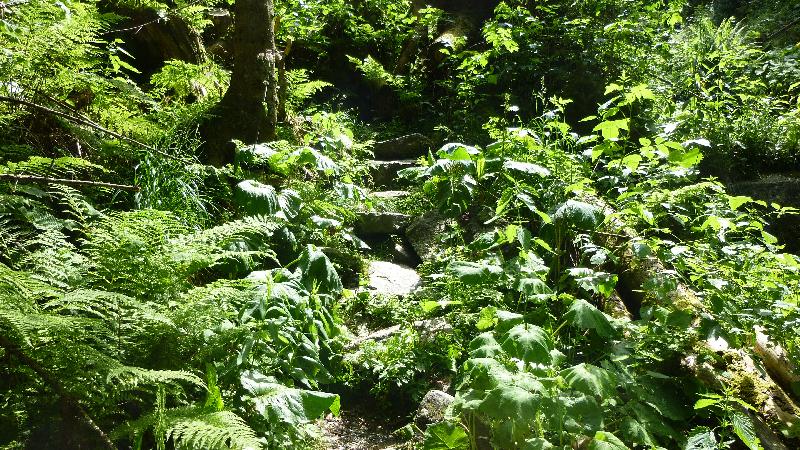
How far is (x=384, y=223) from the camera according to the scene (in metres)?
5.52

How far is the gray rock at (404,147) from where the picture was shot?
696 cm

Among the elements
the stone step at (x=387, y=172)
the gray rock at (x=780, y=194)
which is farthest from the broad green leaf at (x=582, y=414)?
the stone step at (x=387, y=172)

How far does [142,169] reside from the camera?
146 inches

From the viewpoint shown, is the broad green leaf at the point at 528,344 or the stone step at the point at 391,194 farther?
the stone step at the point at 391,194

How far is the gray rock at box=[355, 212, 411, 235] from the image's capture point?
18.0 feet

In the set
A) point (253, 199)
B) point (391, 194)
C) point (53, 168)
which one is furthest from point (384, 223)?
point (53, 168)

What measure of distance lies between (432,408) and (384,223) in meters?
2.74

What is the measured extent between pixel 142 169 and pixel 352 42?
5.60m

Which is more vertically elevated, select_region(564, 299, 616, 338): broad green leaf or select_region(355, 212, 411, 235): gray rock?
select_region(564, 299, 616, 338): broad green leaf

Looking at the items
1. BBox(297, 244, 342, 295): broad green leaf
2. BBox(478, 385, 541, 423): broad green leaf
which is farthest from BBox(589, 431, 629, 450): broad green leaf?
BBox(297, 244, 342, 295): broad green leaf

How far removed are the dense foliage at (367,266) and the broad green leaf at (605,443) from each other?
0.12ft

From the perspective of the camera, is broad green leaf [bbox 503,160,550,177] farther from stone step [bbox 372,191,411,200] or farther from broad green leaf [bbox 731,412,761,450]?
stone step [bbox 372,191,411,200]

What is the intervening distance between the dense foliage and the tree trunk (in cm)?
20

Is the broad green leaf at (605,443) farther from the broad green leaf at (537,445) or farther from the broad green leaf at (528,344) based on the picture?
the broad green leaf at (528,344)
